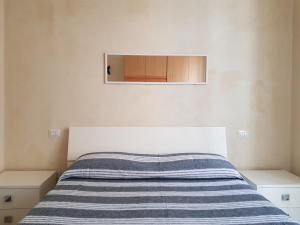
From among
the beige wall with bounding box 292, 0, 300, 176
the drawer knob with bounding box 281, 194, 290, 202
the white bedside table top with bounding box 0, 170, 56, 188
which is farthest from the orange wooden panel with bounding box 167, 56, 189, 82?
the white bedside table top with bounding box 0, 170, 56, 188

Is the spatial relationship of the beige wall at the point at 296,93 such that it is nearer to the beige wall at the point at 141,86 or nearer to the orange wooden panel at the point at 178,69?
the beige wall at the point at 141,86

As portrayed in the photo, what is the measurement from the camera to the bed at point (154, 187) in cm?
182

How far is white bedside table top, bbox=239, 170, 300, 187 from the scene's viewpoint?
272 cm

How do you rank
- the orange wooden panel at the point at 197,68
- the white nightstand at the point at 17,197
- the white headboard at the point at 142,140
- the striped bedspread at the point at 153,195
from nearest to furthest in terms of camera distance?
the striped bedspread at the point at 153,195 < the white nightstand at the point at 17,197 < the white headboard at the point at 142,140 < the orange wooden panel at the point at 197,68

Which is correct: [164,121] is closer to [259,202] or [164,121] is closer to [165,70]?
[165,70]

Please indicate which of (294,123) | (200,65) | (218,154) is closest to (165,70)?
(200,65)

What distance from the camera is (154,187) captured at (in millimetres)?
2379

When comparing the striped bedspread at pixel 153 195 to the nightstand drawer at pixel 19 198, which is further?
the nightstand drawer at pixel 19 198

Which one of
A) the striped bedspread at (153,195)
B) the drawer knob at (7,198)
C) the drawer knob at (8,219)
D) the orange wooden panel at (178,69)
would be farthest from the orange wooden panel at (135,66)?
the drawer knob at (8,219)

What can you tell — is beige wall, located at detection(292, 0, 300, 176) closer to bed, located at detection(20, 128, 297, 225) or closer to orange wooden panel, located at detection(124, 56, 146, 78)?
bed, located at detection(20, 128, 297, 225)

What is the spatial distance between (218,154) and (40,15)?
241 centimetres

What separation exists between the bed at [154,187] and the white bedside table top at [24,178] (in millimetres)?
309

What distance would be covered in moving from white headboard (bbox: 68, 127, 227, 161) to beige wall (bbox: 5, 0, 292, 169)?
11cm

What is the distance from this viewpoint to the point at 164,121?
320 centimetres
